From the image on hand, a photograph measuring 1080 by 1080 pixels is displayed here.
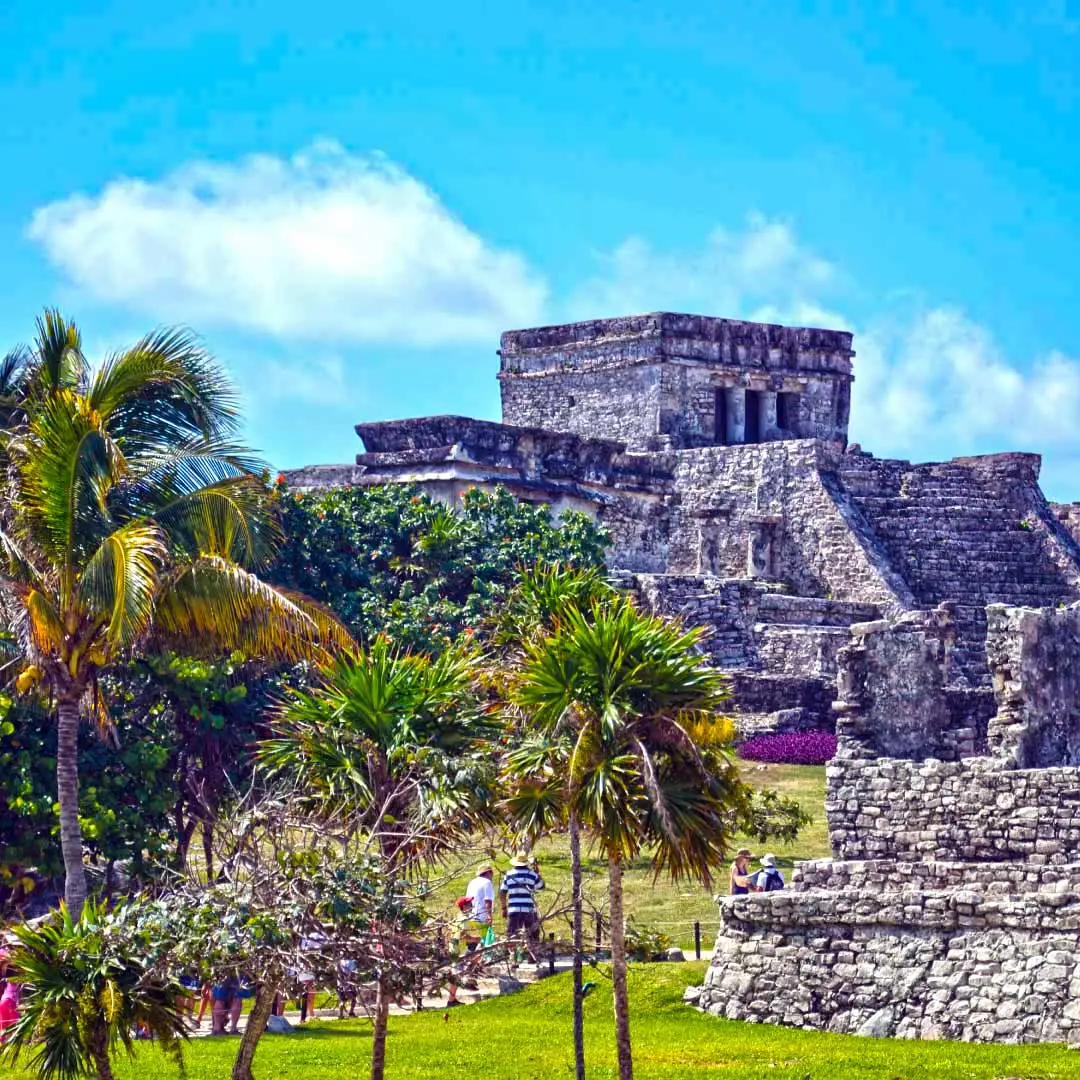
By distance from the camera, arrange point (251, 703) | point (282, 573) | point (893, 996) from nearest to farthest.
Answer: point (893, 996) → point (251, 703) → point (282, 573)

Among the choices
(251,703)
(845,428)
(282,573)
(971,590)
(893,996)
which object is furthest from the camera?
(845,428)

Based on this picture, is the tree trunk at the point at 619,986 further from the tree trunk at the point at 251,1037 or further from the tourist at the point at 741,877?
the tourist at the point at 741,877

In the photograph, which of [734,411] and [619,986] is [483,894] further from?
[734,411]

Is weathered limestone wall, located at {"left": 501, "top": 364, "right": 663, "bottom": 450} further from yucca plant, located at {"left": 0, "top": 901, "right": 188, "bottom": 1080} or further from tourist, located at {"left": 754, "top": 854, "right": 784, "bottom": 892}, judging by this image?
yucca plant, located at {"left": 0, "top": 901, "right": 188, "bottom": 1080}

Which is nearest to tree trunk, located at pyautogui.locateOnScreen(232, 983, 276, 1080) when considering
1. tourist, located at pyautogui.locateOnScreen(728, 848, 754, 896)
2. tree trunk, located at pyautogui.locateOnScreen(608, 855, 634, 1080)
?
tree trunk, located at pyautogui.locateOnScreen(608, 855, 634, 1080)

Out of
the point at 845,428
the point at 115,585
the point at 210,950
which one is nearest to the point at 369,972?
the point at 210,950

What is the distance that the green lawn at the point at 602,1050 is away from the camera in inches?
483

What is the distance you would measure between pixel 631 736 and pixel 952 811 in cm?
282

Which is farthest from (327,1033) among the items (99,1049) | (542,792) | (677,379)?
(677,379)

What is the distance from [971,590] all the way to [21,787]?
626 inches

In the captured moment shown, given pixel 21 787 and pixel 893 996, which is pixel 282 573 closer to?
pixel 21 787

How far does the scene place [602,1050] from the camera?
13.7 meters

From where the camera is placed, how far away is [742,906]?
14.5 meters

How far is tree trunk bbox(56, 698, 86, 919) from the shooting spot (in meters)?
14.0
